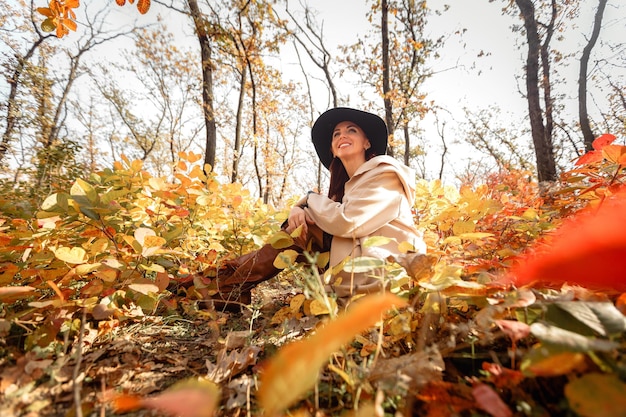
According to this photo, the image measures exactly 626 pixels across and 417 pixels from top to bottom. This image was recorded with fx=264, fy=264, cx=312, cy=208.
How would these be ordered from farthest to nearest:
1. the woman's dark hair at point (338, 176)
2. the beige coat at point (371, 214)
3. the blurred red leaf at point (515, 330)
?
1. the woman's dark hair at point (338, 176)
2. the beige coat at point (371, 214)
3. the blurred red leaf at point (515, 330)

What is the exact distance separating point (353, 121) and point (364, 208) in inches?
42.8

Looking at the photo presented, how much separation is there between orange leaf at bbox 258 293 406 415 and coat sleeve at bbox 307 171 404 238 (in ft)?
3.09

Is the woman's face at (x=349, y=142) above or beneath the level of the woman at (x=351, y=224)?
above

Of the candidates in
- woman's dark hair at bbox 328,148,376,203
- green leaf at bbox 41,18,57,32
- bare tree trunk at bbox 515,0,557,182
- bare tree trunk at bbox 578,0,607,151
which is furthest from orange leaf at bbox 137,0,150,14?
bare tree trunk at bbox 578,0,607,151

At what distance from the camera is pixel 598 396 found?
0.32 meters

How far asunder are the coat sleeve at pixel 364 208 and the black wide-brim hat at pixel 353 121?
778 millimetres

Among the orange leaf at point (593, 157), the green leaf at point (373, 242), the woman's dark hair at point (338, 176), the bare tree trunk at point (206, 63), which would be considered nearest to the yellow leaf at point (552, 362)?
the green leaf at point (373, 242)

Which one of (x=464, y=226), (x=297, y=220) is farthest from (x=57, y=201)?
(x=464, y=226)

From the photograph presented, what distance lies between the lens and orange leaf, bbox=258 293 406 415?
0.27m

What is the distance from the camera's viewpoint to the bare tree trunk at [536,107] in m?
4.92

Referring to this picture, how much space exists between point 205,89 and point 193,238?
474 cm

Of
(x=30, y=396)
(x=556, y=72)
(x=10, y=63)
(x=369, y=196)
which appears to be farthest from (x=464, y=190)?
(x=556, y=72)

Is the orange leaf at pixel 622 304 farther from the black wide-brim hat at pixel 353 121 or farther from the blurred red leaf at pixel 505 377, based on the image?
the black wide-brim hat at pixel 353 121

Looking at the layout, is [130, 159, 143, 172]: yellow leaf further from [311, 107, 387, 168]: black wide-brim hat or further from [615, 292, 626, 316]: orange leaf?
[615, 292, 626, 316]: orange leaf
